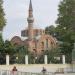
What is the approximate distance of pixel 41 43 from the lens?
10288cm

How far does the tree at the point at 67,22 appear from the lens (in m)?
58.6

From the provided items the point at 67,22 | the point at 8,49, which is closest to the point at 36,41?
the point at 67,22

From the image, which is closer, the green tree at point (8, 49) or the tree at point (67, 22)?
the green tree at point (8, 49)

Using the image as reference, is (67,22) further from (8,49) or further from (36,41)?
(36,41)

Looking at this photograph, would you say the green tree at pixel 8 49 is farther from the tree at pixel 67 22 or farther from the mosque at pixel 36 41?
the mosque at pixel 36 41

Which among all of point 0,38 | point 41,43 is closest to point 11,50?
point 0,38

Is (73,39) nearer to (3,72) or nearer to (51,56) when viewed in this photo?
(51,56)

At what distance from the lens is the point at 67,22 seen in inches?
2322

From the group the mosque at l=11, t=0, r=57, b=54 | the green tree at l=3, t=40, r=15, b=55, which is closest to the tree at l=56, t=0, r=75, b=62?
the green tree at l=3, t=40, r=15, b=55

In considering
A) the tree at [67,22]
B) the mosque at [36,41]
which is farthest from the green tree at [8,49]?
the mosque at [36,41]

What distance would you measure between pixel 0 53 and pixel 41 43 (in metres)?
50.4

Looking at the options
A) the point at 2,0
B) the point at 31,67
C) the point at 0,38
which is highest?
the point at 2,0

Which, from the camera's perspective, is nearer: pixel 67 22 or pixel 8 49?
pixel 8 49

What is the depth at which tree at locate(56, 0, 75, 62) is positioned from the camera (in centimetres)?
5862
